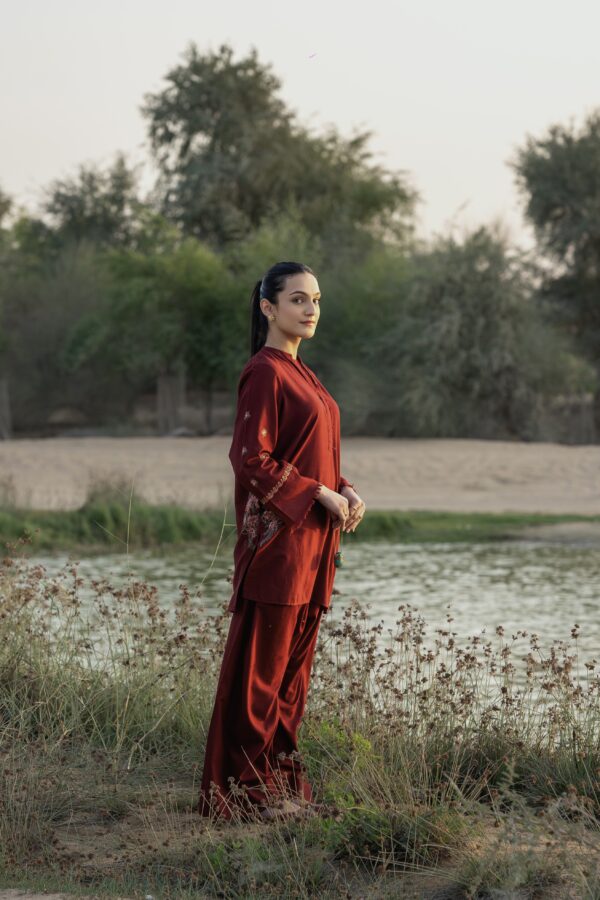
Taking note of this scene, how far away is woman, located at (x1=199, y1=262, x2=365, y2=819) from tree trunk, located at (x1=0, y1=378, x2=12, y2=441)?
107 feet

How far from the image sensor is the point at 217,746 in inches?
198

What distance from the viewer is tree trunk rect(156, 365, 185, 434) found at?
36.1 m

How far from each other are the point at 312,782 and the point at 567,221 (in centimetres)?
3218

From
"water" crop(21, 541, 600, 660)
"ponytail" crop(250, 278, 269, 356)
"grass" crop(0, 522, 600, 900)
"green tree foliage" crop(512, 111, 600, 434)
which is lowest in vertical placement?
"water" crop(21, 541, 600, 660)

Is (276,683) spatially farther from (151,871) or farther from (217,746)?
(151,871)

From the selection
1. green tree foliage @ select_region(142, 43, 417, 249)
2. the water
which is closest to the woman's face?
the water

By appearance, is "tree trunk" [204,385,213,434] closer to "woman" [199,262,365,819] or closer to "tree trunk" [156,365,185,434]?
"tree trunk" [156,365,185,434]

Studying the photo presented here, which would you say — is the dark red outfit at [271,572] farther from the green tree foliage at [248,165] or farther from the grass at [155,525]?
the green tree foliage at [248,165]

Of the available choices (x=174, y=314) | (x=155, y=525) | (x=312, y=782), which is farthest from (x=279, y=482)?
(x=174, y=314)

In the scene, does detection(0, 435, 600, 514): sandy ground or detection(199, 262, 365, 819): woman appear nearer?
detection(199, 262, 365, 819): woman

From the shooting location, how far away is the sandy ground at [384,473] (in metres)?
20.8

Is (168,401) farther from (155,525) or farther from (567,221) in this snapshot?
(155,525)

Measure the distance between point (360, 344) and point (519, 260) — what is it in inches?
164

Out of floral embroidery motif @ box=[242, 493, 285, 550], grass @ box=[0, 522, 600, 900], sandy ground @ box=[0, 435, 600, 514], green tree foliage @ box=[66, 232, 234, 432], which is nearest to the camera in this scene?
grass @ box=[0, 522, 600, 900]
